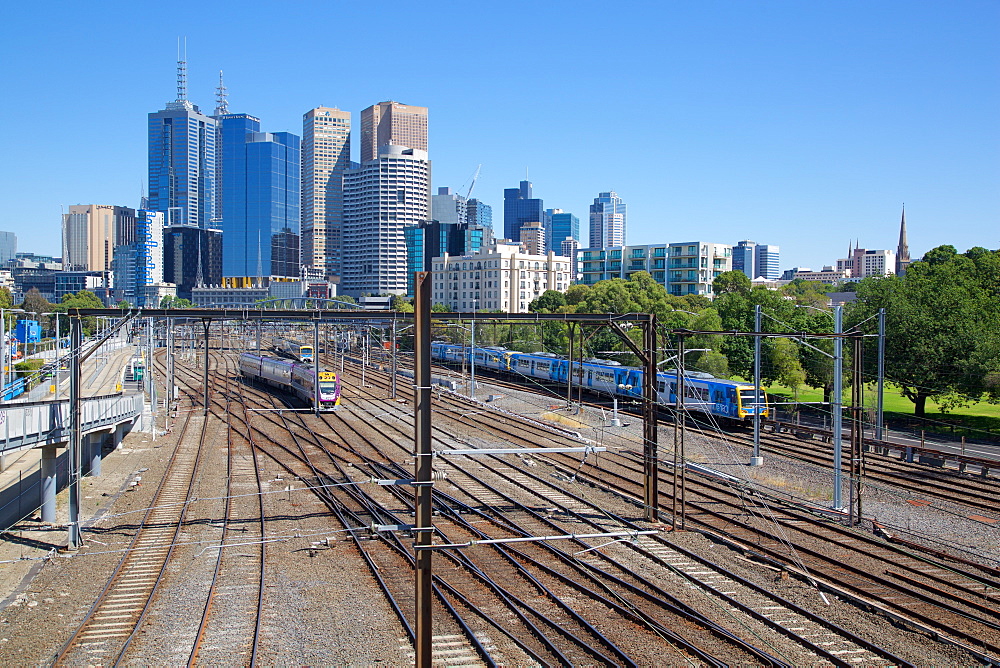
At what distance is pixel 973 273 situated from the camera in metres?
44.2

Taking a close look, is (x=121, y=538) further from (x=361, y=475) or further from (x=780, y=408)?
(x=780, y=408)

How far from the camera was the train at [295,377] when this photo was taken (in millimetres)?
39312

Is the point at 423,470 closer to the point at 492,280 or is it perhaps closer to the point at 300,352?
the point at 300,352

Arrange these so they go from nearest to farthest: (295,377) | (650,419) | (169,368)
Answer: (650,419) → (169,368) → (295,377)

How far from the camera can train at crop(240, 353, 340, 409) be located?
39312mm

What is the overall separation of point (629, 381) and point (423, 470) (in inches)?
1290

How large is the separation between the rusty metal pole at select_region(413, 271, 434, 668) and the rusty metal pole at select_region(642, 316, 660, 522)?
9882 mm

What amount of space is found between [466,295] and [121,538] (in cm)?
9575

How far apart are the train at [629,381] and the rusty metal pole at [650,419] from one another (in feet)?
20.0

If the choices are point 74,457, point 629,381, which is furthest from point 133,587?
point 629,381

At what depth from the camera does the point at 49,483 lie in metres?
18.7

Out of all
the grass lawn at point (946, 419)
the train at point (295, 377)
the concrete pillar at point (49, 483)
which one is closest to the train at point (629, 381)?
the grass lawn at point (946, 419)

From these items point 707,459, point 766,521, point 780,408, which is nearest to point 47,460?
point 766,521

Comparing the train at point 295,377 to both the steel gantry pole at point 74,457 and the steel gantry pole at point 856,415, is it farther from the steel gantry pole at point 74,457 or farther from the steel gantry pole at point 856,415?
the steel gantry pole at point 856,415
